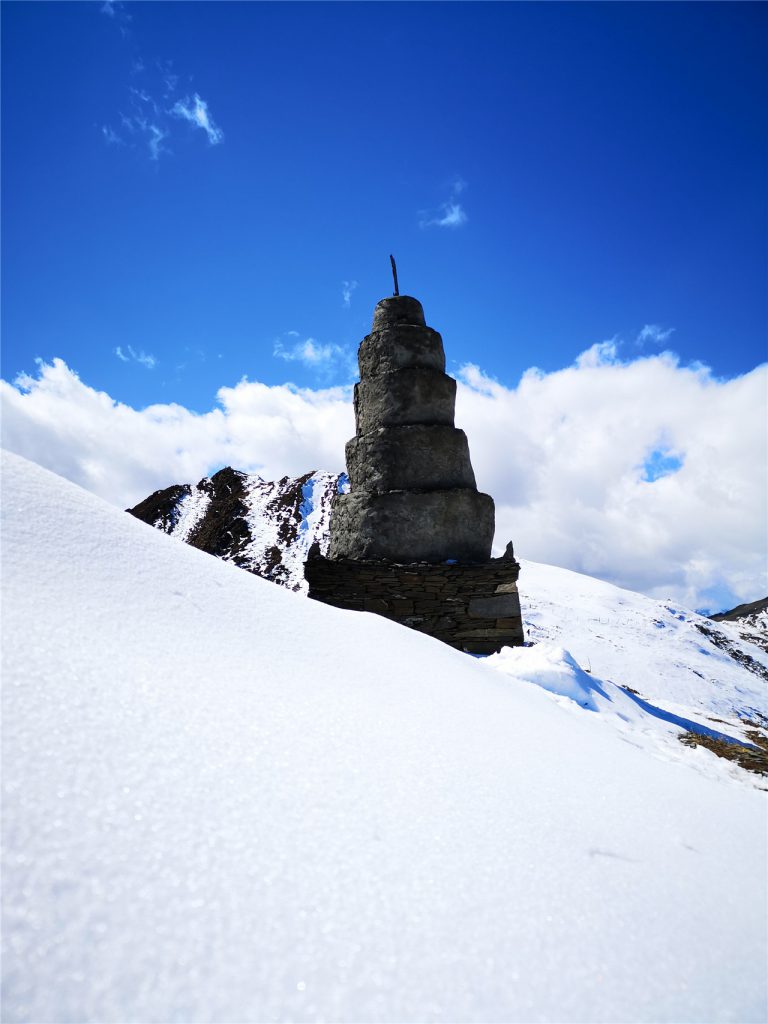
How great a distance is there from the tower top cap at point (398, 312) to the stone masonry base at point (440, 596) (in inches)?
155

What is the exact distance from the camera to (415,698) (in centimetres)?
215

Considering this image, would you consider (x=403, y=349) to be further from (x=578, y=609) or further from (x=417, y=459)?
(x=578, y=609)

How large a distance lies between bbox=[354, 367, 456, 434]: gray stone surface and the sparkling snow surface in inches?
234

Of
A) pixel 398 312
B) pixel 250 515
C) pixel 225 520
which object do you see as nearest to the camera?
pixel 398 312

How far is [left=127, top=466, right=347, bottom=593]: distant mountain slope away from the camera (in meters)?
25.4

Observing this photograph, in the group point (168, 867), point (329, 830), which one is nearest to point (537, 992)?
point (329, 830)

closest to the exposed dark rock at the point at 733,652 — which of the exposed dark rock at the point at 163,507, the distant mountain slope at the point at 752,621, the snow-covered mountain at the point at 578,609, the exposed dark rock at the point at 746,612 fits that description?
the snow-covered mountain at the point at 578,609

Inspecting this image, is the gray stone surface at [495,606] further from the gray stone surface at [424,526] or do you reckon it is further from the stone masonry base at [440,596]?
the gray stone surface at [424,526]

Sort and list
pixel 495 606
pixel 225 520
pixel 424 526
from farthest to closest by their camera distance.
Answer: pixel 225 520 < pixel 424 526 < pixel 495 606

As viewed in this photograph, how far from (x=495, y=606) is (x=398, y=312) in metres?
4.88

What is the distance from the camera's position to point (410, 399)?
25.3 ft

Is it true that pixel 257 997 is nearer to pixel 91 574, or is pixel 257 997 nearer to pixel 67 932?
pixel 67 932

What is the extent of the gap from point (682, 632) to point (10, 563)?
22506 millimetres

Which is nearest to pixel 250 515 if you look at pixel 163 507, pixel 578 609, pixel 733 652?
pixel 163 507
